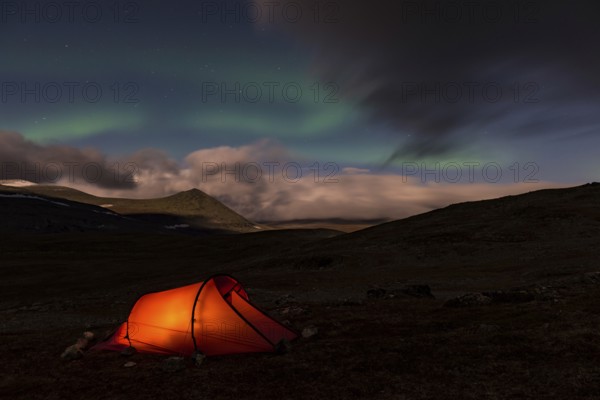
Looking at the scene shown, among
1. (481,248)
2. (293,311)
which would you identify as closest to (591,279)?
(293,311)

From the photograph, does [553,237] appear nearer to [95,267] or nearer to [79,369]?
[79,369]

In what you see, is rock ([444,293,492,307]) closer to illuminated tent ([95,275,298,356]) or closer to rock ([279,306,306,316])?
rock ([279,306,306,316])

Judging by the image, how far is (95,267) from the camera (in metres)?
64.8

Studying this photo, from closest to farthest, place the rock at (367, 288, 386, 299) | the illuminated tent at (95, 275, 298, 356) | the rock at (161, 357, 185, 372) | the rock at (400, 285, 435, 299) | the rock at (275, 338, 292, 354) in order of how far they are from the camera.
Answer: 1. the rock at (161, 357, 185, 372)
2. the rock at (275, 338, 292, 354)
3. the illuminated tent at (95, 275, 298, 356)
4. the rock at (400, 285, 435, 299)
5. the rock at (367, 288, 386, 299)

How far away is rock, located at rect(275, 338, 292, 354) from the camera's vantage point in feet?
39.2

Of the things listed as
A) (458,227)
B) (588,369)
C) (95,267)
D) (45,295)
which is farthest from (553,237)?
(95,267)

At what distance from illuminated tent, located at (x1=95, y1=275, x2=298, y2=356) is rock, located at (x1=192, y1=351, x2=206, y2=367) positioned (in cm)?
44

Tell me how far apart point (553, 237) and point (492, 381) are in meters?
47.2

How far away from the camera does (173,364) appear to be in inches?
444

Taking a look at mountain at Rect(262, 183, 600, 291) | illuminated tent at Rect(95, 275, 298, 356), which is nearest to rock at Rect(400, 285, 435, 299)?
mountain at Rect(262, 183, 600, 291)

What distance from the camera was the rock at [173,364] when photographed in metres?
11.1

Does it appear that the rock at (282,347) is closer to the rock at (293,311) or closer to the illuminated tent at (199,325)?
the illuminated tent at (199,325)

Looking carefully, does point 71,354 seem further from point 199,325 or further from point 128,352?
point 199,325

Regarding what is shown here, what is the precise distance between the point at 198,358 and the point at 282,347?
240 centimetres
